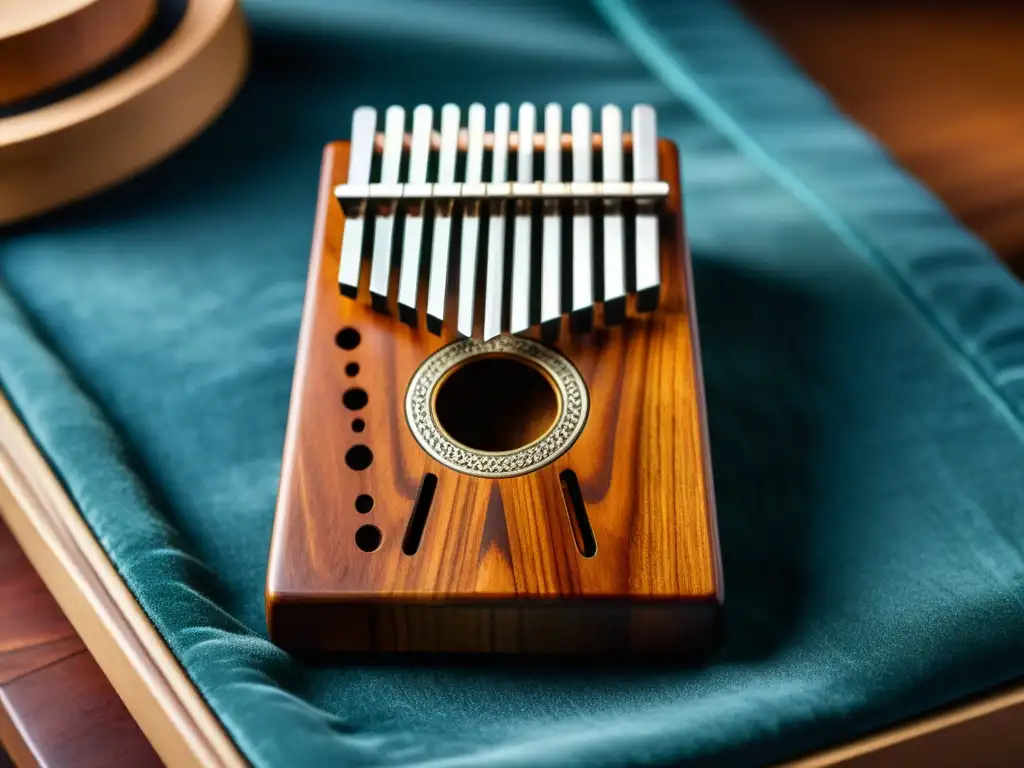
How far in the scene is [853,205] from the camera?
0.72 metres

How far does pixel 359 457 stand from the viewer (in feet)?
1.69

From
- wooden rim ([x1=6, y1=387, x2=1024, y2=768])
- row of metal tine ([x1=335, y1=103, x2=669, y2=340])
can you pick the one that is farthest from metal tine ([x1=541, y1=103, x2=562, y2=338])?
wooden rim ([x1=6, y1=387, x2=1024, y2=768])

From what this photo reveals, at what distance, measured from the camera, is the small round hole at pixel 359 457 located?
1.68 ft

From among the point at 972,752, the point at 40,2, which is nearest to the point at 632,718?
the point at 972,752

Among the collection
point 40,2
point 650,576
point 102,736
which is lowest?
point 102,736

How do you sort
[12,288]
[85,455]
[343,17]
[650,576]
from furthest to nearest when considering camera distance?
1. [343,17]
2. [12,288]
3. [85,455]
4. [650,576]

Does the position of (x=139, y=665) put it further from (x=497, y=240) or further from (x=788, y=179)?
(x=788, y=179)

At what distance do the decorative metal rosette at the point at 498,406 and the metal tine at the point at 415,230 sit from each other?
0.10ft

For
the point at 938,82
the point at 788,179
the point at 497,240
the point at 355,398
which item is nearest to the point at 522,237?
the point at 497,240

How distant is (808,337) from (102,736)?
1.44 feet

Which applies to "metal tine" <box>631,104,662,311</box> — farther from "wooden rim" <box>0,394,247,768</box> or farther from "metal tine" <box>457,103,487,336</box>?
"wooden rim" <box>0,394,247,768</box>

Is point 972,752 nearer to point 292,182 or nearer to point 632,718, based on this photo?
point 632,718

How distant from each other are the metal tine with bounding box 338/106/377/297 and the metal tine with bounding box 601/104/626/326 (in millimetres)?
128

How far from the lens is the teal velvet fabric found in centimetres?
49
